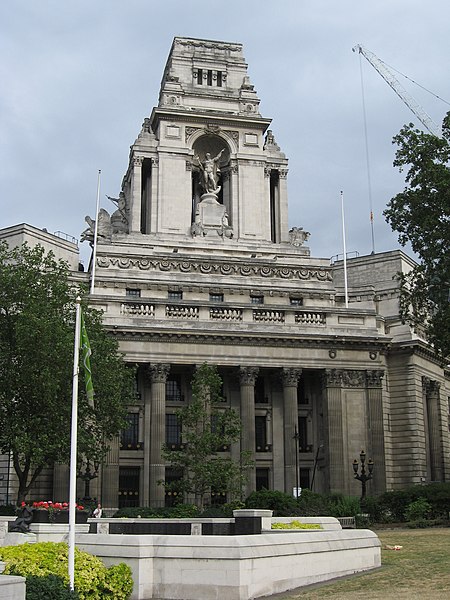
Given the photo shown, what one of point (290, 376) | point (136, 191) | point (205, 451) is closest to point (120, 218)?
point (136, 191)

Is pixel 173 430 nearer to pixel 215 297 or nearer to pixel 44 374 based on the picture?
pixel 215 297

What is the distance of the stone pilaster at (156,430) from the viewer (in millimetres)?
62125

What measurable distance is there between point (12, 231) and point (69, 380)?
3576 cm

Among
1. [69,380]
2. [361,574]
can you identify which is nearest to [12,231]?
[69,380]

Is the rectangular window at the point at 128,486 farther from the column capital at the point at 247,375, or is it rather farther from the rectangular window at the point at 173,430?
the column capital at the point at 247,375

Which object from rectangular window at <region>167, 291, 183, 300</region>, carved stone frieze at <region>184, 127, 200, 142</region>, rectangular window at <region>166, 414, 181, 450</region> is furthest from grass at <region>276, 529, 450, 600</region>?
carved stone frieze at <region>184, 127, 200, 142</region>

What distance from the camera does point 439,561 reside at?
28.9 metres

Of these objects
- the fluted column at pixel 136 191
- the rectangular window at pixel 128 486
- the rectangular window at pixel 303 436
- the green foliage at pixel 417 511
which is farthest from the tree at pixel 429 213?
the fluted column at pixel 136 191

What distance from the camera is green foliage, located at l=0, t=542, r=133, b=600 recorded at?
2230 centimetres

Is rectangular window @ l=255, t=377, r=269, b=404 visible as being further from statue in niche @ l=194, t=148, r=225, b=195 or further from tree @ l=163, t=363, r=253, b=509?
statue in niche @ l=194, t=148, r=225, b=195

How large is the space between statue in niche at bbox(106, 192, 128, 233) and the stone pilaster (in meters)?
21.7

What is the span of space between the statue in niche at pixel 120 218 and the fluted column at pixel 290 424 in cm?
2489

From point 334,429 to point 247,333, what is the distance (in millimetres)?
10234

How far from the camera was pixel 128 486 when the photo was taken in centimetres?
6456
